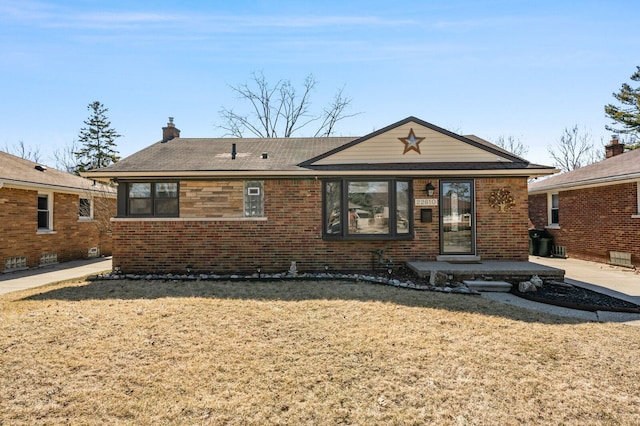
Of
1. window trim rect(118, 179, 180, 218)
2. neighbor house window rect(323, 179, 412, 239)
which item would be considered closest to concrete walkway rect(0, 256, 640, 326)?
window trim rect(118, 179, 180, 218)

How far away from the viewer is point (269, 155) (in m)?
10.2

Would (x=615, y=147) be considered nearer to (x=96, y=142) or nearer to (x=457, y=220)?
(x=457, y=220)

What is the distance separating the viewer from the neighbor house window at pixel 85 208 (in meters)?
13.7

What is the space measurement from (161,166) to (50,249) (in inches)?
264

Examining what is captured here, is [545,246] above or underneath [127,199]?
underneath

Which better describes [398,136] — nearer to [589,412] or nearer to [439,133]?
[439,133]

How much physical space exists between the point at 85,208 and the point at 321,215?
1131 centimetres

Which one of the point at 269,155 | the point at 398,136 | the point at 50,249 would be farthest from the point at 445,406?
the point at 50,249

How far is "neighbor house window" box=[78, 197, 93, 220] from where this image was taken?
13.7 metres

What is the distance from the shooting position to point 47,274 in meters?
9.87

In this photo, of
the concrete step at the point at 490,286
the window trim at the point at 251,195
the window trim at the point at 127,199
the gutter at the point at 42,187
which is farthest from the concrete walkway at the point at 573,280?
the window trim at the point at 251,195

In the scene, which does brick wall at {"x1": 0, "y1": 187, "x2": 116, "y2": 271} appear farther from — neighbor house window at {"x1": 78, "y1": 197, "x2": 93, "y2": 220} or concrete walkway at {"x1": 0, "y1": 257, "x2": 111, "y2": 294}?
concrete walkway at {"x1": 0, "y1": 257, "x2": 111, "y2": 294}

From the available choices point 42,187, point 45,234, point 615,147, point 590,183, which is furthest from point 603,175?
point 45,234

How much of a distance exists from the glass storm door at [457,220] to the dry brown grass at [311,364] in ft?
9.95
